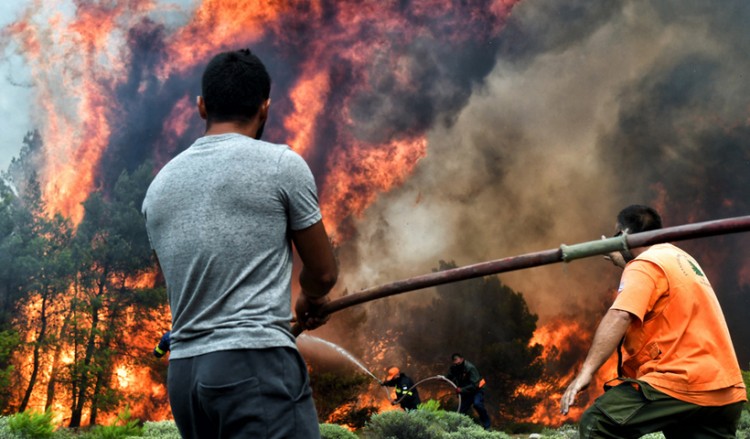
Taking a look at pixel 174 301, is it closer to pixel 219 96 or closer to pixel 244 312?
pixel 244 312

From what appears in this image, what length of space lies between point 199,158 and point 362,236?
1948 cm

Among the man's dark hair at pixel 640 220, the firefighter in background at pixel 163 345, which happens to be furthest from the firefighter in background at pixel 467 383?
the firefighter in background at pixel 163 345

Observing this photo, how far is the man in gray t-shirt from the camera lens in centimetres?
173

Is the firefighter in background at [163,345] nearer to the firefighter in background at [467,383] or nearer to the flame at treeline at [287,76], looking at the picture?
the firefighter in background at [467,383]

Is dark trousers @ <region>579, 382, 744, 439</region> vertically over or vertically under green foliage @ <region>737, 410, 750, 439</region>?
over

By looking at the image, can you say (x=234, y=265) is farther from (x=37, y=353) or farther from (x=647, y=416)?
(x=37, y=353)

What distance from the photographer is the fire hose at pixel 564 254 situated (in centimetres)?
208

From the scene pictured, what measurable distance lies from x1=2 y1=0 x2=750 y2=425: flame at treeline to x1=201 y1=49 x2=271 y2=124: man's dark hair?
1852cm

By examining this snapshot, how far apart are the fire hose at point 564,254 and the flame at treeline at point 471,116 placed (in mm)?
17752

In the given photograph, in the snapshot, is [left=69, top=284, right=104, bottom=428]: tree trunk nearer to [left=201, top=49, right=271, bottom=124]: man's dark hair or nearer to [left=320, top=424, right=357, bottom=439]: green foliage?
[left=320, top=424, right=357, bottom=439]: green foliage

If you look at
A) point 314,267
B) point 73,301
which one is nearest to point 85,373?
point 73,301

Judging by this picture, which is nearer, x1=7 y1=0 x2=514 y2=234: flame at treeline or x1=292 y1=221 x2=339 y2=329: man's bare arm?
x1=292 y1=221 x2=339 y2=329: man's bare arm

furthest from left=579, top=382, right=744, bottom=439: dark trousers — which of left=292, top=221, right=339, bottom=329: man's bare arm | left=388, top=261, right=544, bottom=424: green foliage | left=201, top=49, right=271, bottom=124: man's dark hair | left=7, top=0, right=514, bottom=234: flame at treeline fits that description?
left=7, top=0, right=514, bottom=234: flame at treeline

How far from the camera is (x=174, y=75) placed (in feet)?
66.6
